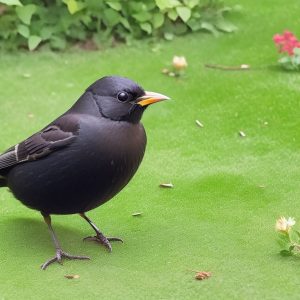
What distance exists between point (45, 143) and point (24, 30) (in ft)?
9.20

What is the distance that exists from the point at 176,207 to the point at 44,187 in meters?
0.91

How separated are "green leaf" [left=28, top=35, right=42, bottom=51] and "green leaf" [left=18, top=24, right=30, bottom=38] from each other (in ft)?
0.12

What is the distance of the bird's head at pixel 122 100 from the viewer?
141 inches

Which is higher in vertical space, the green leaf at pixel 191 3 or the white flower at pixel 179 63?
the green leaf at pixel 191 3

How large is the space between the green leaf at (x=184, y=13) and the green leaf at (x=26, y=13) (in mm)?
1110

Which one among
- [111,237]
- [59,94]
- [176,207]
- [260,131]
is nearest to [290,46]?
[260,131]

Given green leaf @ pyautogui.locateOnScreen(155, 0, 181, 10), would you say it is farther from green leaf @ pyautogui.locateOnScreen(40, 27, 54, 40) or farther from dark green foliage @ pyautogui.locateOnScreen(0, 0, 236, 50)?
green leaf @ pyautogui.locateOnScreen(40, 27, 54, 40)

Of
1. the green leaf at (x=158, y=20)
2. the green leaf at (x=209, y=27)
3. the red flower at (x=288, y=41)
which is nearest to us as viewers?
the red flower at (x=288, y=41)

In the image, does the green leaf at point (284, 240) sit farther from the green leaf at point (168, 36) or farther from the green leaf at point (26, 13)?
the green leaf at point (26, 13)

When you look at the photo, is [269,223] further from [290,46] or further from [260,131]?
[290,46]

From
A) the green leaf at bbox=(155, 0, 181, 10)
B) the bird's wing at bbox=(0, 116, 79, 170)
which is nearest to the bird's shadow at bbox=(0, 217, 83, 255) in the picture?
the bird's wing at bbox=(0, 116, 79, 170)

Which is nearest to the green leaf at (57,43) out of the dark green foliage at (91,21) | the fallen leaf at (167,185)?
the dark green foliage at (91,21)

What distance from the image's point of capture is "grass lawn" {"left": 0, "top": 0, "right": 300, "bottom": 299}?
141 inches

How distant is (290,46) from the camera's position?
5.84 m
